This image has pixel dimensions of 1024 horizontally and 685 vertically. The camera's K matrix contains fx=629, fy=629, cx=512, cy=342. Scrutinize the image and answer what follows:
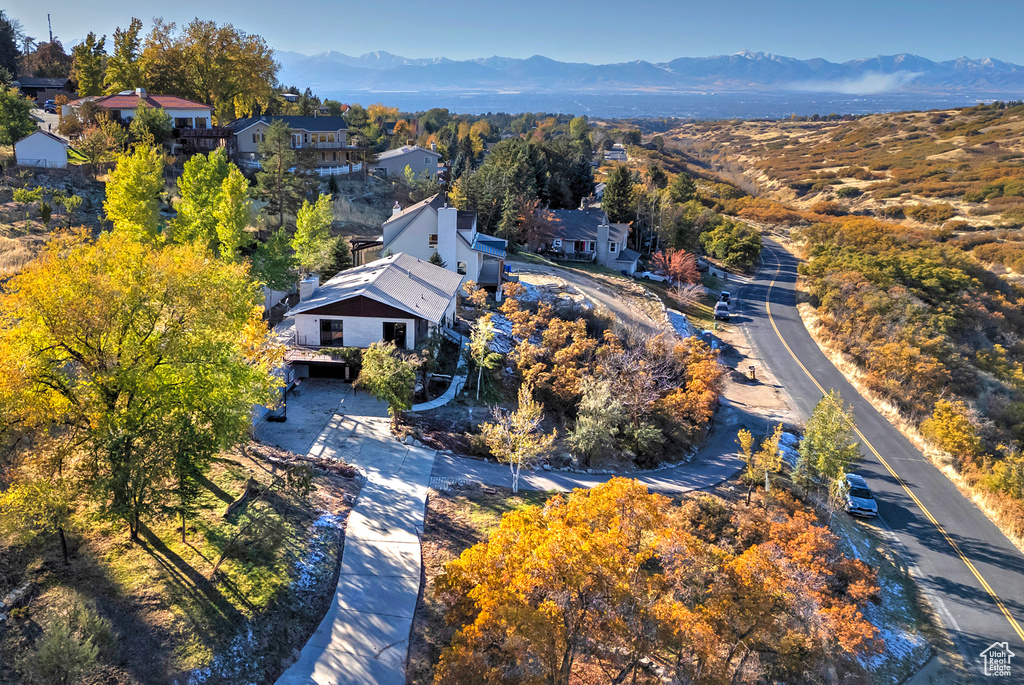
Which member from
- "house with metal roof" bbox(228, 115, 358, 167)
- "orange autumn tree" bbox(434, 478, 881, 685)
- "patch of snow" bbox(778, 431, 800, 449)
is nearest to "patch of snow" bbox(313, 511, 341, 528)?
"orange autumn tree" bbox(434, 478, 881, 685)

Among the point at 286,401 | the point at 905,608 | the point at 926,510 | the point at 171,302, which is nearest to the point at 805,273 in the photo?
the point at 926,510

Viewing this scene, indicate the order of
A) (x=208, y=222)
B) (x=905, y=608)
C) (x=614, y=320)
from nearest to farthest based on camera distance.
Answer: (x=905, y=608)
(x=208, y=222)
(x=614, y=320)

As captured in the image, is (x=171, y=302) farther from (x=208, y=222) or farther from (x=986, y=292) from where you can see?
(x=986, y=292)

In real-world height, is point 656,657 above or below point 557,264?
below

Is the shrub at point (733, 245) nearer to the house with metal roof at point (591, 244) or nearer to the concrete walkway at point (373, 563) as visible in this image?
the house with metal roof at point (591, 244)

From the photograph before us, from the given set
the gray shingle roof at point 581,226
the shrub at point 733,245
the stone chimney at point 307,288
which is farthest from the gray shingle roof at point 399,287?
the shrub at point 733,245

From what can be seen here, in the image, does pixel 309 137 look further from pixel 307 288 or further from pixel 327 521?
pixel 327 521

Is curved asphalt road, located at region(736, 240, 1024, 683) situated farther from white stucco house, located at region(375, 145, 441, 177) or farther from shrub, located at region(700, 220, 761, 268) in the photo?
white stucco house, located at region(375, 145, 441, 177)
